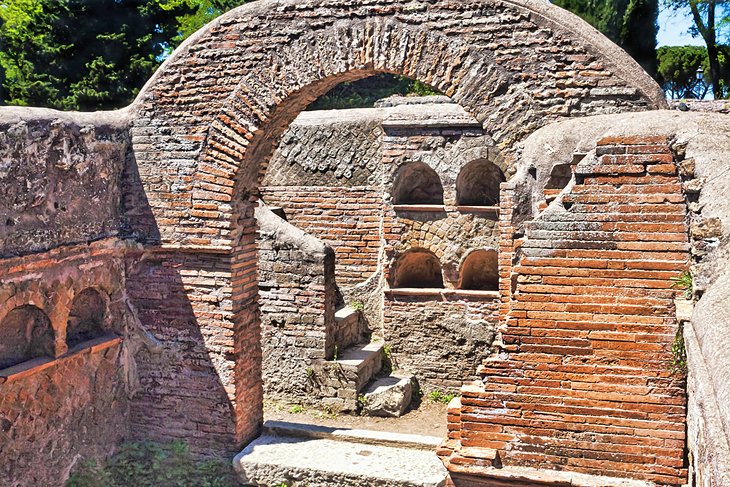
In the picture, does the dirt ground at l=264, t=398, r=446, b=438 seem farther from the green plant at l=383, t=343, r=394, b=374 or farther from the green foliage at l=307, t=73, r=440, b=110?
the green foliage at l=307, t=73, r=440, b=110

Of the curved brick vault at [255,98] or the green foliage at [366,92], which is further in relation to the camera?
the green foliage at [366,92]

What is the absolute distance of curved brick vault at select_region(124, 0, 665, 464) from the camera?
5543mm

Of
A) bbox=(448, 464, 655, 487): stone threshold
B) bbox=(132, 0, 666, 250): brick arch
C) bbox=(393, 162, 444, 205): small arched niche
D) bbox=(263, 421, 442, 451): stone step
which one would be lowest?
bbox=(263, 421, 442, 451): stone step

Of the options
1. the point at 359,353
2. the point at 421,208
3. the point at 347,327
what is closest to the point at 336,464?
the point at 359,353

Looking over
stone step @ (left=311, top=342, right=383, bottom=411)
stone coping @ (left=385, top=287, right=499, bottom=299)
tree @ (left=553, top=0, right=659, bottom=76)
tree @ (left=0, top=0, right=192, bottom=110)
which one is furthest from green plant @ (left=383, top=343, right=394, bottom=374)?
tree @ (left=553, top=0, right=659, bottom=76)

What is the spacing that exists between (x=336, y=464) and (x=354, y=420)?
1972mm

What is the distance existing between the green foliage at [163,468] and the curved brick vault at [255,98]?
202 millimetres

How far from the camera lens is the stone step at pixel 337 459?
621 cm

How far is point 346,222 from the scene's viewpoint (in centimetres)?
995

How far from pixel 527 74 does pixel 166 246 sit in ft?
11.9

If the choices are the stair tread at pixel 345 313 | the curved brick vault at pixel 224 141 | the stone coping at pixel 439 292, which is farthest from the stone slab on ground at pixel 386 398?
the curved brick vault at pixel 224 141

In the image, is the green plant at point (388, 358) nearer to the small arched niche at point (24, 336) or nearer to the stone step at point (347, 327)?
the stone step at point (347, 327)

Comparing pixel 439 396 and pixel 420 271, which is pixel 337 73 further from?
pixel 439 396

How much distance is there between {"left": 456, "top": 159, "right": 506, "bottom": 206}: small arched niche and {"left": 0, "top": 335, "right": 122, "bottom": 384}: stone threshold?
4.96 meters
